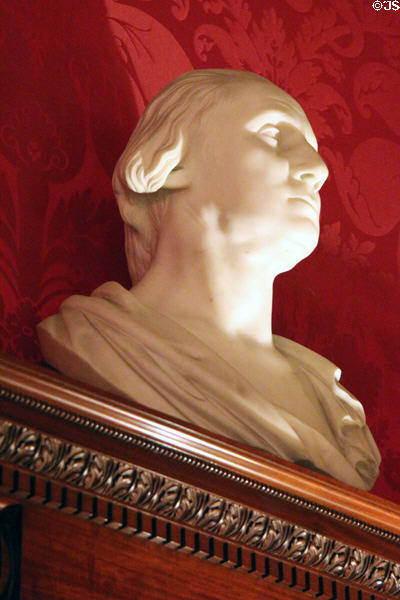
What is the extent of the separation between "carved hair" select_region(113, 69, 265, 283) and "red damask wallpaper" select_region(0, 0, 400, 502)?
171mm

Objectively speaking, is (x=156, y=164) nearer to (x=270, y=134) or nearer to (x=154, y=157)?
(x=154, y=157)

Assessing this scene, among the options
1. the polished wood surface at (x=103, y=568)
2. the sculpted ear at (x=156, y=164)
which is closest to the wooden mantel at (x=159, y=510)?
the polished wood surface at (x=103, y=568)

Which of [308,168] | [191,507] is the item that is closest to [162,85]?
[308,168]

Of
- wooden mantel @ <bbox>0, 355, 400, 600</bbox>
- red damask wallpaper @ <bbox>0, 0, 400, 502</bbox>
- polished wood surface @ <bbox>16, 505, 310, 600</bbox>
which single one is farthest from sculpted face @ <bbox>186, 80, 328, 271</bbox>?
polished wood surface @ <bbox>16, 505, 310, 600</bbox>

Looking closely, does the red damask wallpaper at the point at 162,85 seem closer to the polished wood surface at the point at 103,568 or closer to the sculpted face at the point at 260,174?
the sculpted face at the point at 260,174

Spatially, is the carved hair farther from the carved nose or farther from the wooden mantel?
the wooden mantel

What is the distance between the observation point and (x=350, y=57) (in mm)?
2932

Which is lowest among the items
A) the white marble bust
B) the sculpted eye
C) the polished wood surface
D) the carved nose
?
the polished wood surface

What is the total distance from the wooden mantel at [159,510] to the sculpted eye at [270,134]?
68cm

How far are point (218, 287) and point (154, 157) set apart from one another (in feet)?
0.83

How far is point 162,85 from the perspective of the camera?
2566 millimetres

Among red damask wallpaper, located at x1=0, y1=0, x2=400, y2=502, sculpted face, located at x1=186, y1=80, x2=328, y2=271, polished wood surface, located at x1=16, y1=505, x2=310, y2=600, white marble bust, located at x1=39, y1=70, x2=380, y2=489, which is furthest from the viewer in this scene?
red damask wallpaper, located at x1=0, y1=0, x2=400, y2=502

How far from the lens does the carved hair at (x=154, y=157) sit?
2078 millimetres

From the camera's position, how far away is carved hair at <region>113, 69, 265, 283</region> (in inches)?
81.8
